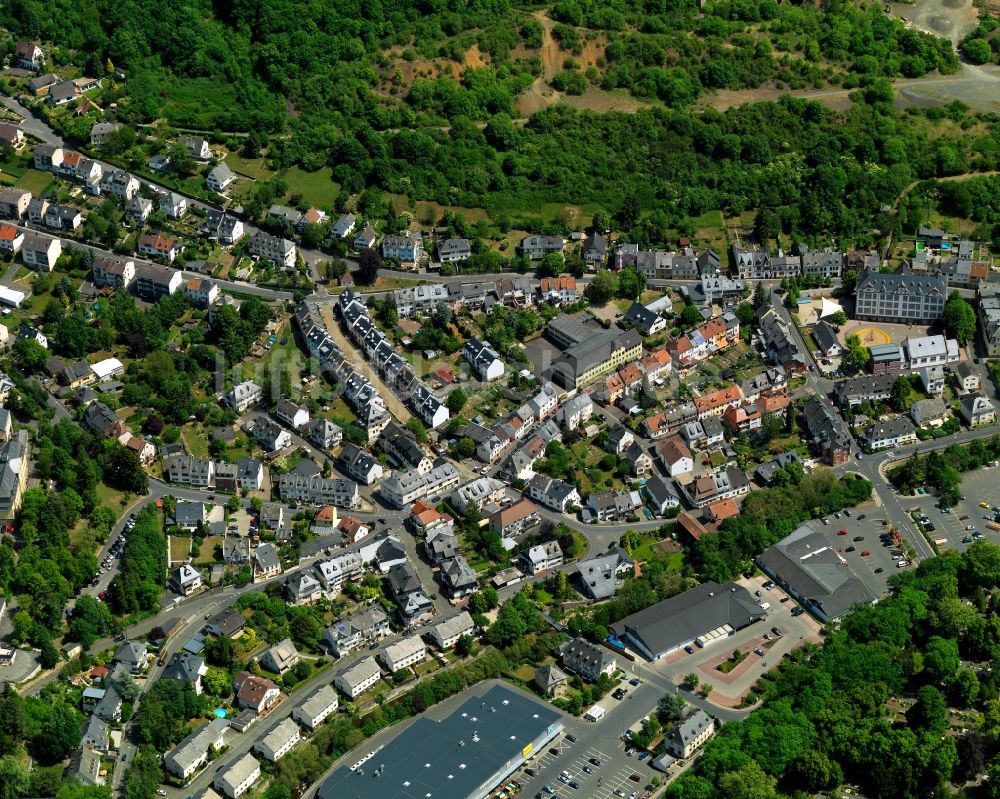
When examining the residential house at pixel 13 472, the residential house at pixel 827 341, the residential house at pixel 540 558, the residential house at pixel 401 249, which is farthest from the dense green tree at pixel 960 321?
the residential house at pixel 13 472

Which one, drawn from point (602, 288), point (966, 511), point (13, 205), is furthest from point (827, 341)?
point (13, 205)

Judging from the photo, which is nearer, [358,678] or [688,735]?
[688,735]

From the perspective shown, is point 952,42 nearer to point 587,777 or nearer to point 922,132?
point 922,132

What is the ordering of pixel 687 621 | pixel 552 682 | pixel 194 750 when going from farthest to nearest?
pixel 687 621
pixel 552 682
pixel 194 750

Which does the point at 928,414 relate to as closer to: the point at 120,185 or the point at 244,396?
the point at 244,396

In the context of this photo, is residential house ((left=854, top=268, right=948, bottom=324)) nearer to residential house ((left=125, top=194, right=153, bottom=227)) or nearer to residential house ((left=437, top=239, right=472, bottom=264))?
residential house ((left=437, top=239, right=472, bottom=264))

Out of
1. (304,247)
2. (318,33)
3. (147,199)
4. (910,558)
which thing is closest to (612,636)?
(910,558)
